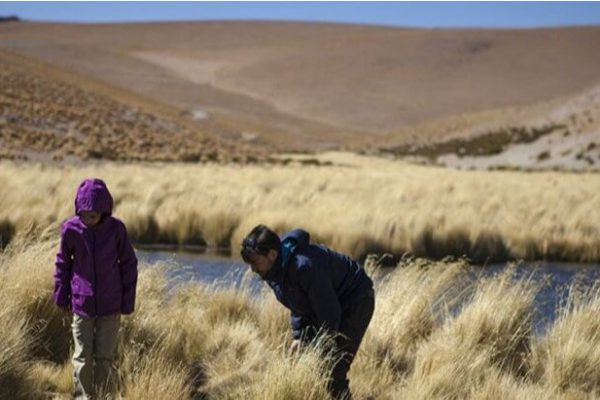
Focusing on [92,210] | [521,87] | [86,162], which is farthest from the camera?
[521,87]

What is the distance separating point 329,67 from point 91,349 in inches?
5077

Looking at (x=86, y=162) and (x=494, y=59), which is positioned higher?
(x=494, y=59)

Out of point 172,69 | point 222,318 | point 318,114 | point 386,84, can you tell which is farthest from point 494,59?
point 222,318

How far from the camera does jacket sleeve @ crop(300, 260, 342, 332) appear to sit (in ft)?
17.3

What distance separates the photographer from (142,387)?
5.56 metres

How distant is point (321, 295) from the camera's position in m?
5.34

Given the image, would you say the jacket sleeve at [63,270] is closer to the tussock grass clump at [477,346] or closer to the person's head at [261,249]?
the person's head at [261,249]

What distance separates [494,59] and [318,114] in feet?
114

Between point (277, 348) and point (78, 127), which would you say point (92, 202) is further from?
point (78, 127)

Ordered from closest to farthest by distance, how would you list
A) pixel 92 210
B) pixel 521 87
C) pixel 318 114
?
pixel 92 210 < pixel 318 114 < pixel 521 87

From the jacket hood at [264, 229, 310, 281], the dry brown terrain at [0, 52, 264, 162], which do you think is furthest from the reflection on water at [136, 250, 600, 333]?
the dry brown terrain at [0, 52, 264, 162]

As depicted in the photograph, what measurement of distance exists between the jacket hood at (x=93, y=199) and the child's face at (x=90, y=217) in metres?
0.03

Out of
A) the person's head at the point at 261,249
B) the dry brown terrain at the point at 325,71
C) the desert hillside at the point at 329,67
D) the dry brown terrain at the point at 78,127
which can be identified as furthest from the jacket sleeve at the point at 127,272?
the desert hillside at the point at 329,67

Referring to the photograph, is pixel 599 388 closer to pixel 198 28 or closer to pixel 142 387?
pixel 142 387
